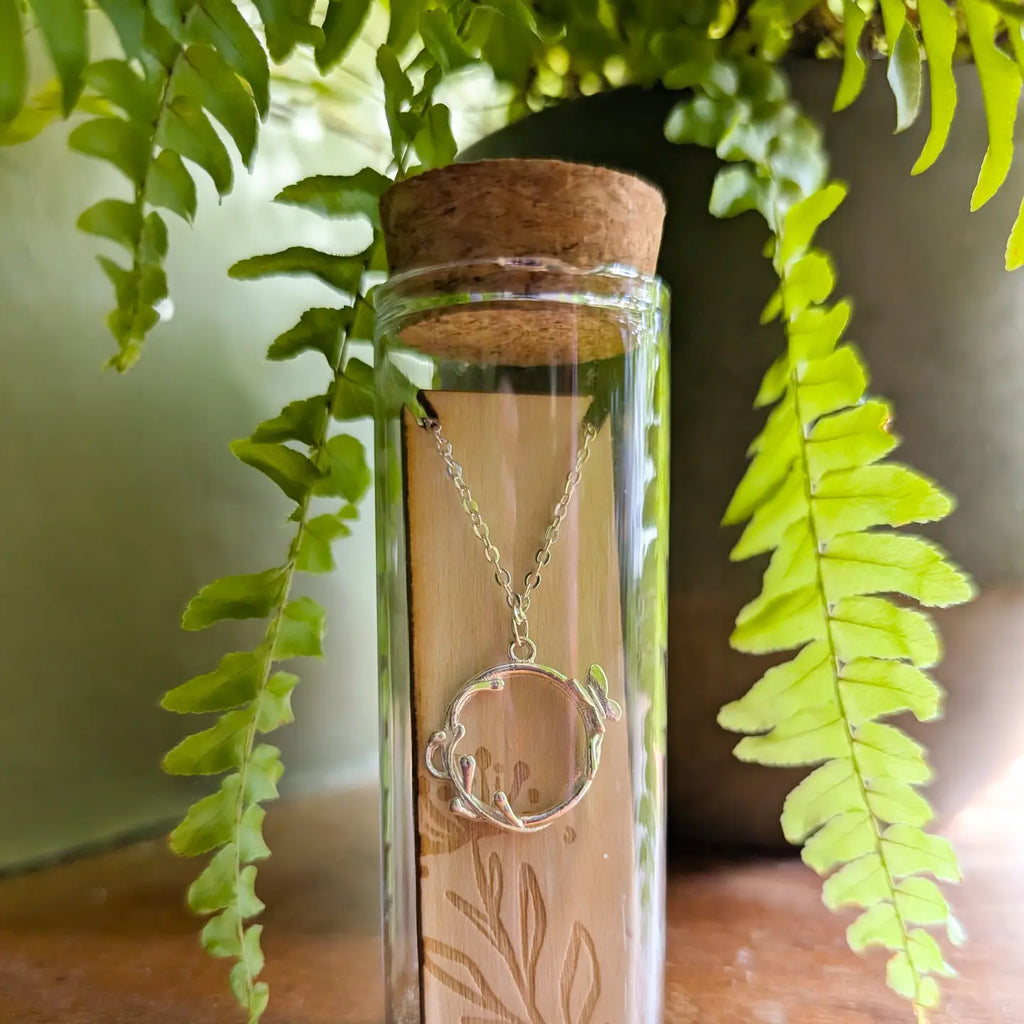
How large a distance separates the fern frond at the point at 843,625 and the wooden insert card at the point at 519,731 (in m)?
0.10

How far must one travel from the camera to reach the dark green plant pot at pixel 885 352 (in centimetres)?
54

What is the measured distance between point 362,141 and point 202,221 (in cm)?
19

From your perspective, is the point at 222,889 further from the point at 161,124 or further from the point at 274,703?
the point at 161,124

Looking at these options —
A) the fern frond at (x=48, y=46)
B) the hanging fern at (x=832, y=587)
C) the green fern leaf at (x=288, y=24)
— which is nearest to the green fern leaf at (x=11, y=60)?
the fern frond at (x=48, y=46)

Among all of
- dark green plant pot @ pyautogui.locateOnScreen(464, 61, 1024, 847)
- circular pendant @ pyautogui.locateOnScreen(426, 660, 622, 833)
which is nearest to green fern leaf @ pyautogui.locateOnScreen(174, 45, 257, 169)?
dark green plant pot @ pyautogui.locateOnScreen(464, 61, 1024, 847)

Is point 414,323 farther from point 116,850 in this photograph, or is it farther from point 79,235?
point 116,850

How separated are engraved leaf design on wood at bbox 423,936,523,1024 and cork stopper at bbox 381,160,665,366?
31 cm

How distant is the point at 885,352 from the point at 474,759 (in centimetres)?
37

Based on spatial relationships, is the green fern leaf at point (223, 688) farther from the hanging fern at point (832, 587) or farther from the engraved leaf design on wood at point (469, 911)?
the hanging fern at point (832, 587)

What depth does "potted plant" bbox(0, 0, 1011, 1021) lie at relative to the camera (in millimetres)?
444

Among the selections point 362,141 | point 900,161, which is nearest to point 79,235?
point 362,141

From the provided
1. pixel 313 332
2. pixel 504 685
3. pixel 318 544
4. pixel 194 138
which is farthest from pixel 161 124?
pixel 504 685

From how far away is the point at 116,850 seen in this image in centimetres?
66

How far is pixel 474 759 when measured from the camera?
43 centimetres
